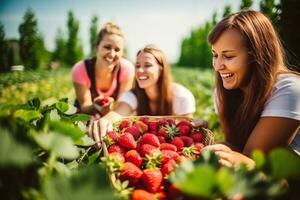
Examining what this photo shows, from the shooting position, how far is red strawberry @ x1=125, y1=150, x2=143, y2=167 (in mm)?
1601

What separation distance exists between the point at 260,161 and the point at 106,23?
364cm

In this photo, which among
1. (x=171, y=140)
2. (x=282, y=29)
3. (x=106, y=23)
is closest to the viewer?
(x=171, y=140)

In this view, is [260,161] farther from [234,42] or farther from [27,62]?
[27,62]

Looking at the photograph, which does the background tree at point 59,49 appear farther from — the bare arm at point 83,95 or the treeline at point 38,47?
the bare arm at point 83,95

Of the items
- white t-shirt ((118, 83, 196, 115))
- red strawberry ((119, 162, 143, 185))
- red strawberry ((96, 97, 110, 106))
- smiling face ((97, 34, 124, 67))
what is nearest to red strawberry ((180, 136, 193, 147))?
red strawberry ((119, 162, 143, 185))

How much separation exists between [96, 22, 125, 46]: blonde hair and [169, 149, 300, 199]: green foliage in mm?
3312

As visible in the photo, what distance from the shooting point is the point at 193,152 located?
1.86 metres

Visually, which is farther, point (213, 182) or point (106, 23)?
point (106, 23)

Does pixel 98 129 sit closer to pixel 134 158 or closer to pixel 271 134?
pixel 134 158

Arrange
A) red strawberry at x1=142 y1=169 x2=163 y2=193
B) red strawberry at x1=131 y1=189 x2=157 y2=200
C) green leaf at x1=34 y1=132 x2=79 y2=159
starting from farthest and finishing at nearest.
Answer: red strawberry at x1=142 y1=169 x2=163 y2=193 → red strawberry at x1=131 y1=189 x2=157 y2=200 → green leaf at x1=34 y1=132 x2=79 y2=159

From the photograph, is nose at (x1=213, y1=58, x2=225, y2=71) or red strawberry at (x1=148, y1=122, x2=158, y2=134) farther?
red strawberry at (x1=148, y1=122, x2=158, y2=134)

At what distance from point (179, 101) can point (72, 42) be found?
32795 millimetres

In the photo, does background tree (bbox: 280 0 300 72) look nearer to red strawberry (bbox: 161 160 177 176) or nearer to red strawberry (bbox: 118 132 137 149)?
red strawberry (bbox: 118 132 137 149)

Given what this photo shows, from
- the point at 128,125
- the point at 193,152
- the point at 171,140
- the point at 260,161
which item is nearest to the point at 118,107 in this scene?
the point at 128,125
